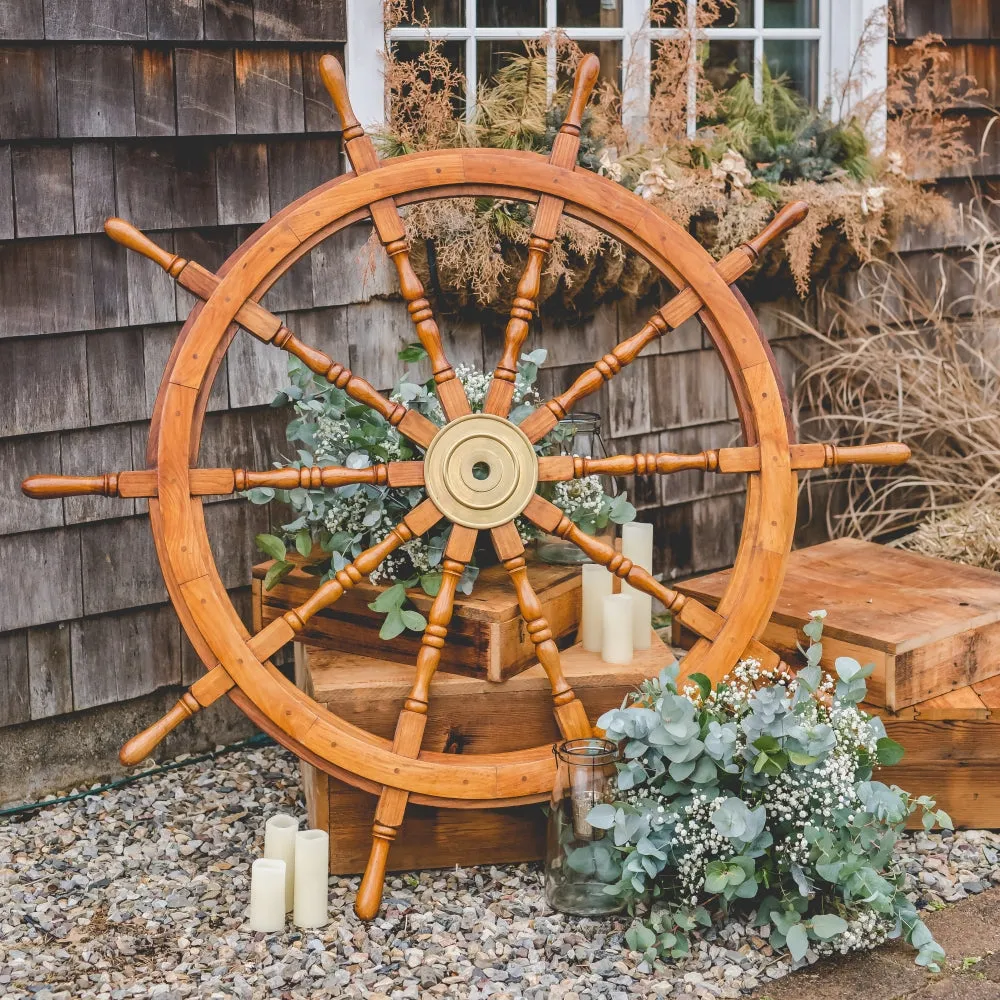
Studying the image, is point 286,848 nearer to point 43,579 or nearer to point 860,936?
point 43,579

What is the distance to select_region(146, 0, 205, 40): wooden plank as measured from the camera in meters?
2.51

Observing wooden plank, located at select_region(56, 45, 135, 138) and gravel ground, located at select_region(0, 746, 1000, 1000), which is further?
wooden plank, located at select_region(56, 45, 135, 138)

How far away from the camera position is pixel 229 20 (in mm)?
2588

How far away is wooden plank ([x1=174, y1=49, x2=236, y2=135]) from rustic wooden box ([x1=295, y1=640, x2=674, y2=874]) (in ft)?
3.72

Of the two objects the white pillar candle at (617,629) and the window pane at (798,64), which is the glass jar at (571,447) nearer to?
the white pillar candle at (617,629)

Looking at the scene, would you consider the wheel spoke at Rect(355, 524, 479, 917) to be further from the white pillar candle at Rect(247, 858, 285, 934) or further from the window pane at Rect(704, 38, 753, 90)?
the window pane at Rect(704, 38, 753, 90)

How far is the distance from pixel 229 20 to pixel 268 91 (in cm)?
16

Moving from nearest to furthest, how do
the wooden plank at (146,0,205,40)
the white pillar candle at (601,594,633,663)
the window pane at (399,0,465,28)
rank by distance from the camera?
1. the white pillar candle at (601,594,633,663)
2. the wooden plank at (146,0,205,40)
3. the window pane at (399,0,465,28)

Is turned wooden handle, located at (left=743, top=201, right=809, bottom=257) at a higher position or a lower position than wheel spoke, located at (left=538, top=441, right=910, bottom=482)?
higher

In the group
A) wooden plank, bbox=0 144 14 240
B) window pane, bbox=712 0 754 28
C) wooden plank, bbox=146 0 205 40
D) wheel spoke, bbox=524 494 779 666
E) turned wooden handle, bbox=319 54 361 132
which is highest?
window pane, bbox=712 0 754 28

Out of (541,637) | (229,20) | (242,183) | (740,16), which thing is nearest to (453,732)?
(541,637)

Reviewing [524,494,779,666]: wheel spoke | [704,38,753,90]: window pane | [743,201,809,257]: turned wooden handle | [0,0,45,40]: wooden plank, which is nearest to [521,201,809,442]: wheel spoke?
[743,201,809,257]: turned wooden handle

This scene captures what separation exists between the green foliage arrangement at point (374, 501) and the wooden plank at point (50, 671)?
1.73 ft

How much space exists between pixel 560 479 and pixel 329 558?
0.52 m
